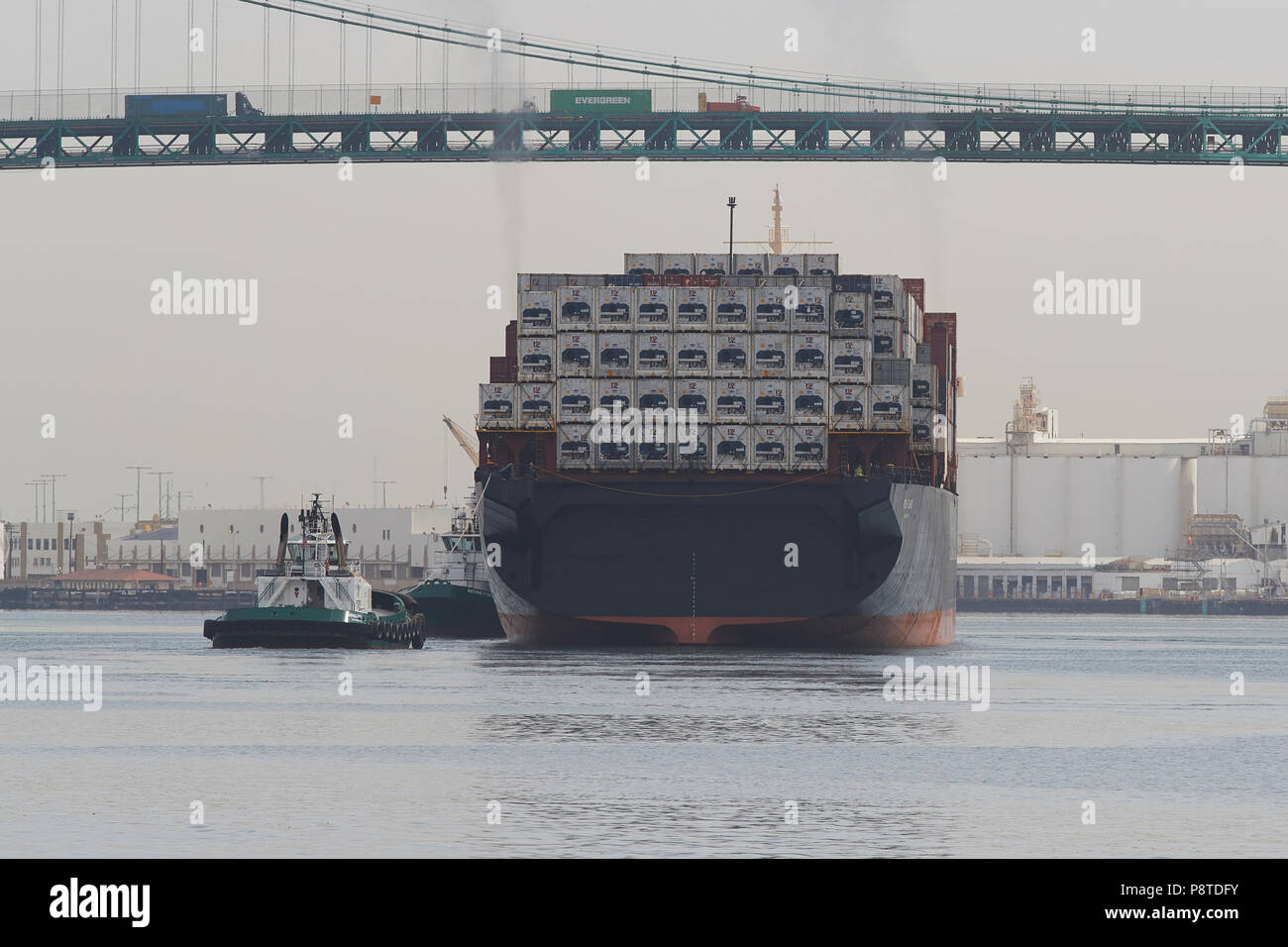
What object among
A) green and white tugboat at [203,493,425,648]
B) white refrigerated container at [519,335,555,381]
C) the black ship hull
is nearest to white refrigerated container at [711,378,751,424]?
the black ship hull

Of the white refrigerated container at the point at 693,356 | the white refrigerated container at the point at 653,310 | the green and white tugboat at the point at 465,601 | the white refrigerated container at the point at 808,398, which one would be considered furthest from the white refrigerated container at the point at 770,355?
the green and white tugboat at the point at 465,601

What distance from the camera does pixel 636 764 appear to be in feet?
129

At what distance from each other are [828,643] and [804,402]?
9.05 meters

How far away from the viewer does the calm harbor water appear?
99.2 feet

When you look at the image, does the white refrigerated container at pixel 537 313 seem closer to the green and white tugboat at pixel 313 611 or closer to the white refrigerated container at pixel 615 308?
the white refrigerated container at pixel 615 308

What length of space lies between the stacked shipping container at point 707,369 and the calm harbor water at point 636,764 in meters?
9.30

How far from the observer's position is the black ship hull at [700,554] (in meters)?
75.2

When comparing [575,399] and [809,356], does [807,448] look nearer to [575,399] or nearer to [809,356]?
[809,356]

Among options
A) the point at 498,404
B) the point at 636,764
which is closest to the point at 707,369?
the point at 498,404

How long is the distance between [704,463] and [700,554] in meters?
3.74
